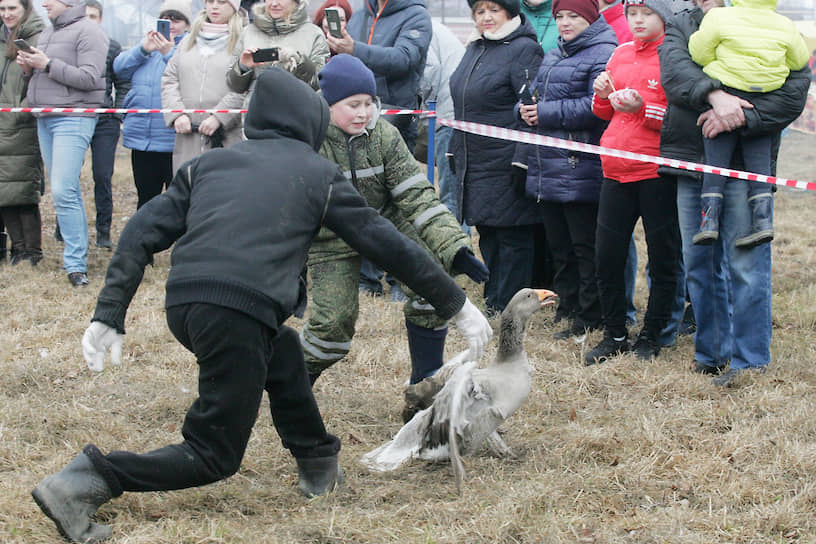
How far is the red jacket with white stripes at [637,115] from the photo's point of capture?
217 inches

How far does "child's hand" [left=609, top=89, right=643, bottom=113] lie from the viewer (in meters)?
5.42

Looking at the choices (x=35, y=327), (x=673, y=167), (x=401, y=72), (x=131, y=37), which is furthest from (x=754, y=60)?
(x=131, y=37)

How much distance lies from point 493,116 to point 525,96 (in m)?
0.36

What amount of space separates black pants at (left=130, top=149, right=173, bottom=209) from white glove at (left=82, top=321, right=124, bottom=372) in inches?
217

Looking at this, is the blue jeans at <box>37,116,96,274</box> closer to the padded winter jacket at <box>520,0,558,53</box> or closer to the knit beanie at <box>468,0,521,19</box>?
the knit beanie at <box>468,0,521,19</box>

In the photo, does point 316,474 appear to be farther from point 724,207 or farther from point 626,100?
point 626,100

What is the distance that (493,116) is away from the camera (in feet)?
21.9

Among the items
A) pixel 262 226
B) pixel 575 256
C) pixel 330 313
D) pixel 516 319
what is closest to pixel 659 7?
pixel 575 256

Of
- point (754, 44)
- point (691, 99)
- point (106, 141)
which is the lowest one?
point (106, 141)

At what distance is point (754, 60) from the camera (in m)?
4.93

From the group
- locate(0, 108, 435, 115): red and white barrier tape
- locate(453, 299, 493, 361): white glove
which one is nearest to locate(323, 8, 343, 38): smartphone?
locate(0, 108, 435, 115): red and white barrier tape

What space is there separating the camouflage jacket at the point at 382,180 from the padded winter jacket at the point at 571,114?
1.78 metres

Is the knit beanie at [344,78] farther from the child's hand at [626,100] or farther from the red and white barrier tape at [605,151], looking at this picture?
the red and white barrier tape at [605,151]

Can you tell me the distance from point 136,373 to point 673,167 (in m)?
3.44
